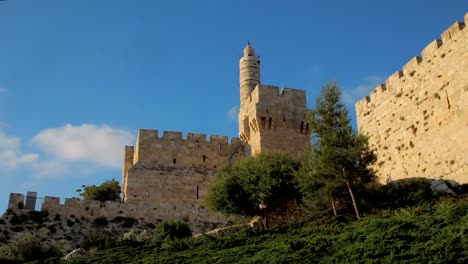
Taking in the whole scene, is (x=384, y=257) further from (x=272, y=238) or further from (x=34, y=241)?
(x=34, y=241)

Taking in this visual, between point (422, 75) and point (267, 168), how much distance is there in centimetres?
540

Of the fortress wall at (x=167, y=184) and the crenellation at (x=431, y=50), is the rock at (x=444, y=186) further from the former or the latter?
the fortress wall at (x=167, y=184)

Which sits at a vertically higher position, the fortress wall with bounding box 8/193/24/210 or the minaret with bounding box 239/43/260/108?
the minaret with bounding box 239/43/260/108

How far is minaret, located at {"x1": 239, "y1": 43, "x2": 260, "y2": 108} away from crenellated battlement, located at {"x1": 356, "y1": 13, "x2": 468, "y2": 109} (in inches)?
505

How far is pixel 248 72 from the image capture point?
33969mm

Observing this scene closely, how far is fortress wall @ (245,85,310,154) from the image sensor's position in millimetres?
28688

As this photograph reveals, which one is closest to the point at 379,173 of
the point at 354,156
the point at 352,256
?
the point at 354,156

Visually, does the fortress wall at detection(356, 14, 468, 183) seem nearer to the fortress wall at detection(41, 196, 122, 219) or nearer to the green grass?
the green grass

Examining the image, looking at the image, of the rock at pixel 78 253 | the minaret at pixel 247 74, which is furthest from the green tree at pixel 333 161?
the minaret at pixel 247 74

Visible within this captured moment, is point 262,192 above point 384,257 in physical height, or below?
above

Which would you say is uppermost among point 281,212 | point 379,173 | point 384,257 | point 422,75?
point 422,75

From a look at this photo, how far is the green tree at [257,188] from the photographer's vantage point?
63.0 feet

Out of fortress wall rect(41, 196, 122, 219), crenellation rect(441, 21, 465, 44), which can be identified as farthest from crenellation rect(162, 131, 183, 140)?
crenellation rect(441, 21, 465, 44)

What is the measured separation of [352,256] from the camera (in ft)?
37.3
